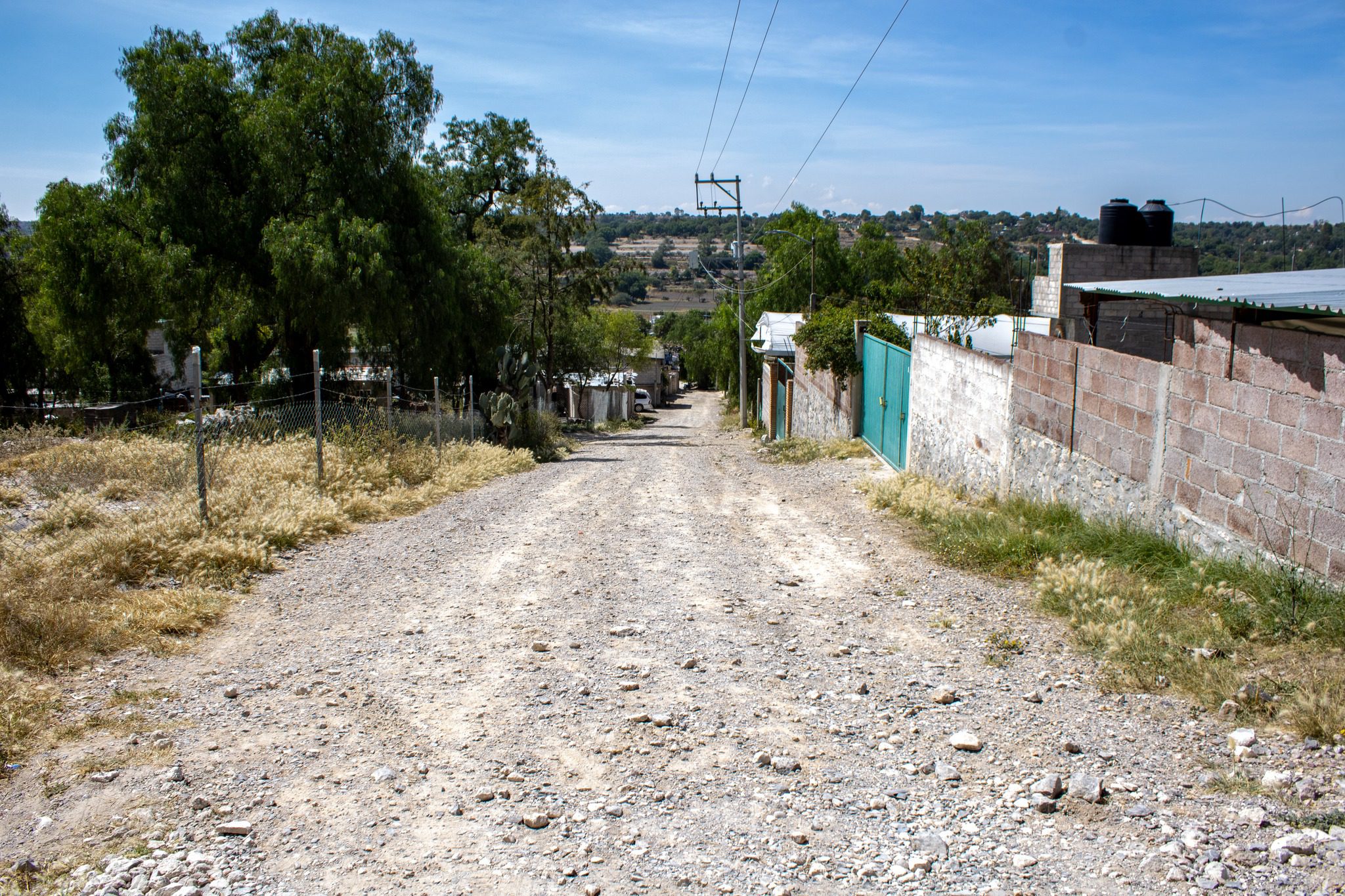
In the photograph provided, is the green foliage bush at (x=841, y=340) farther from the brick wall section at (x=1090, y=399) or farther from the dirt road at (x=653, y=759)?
the dirt road at (x=653, y=759)

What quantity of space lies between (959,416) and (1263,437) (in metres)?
6.23

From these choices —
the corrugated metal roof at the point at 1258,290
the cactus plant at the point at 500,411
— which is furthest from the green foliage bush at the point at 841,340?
the corrugated metal roof at the point at 1258,290

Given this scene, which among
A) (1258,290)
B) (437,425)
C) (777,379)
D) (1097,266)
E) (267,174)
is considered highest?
(267,174)

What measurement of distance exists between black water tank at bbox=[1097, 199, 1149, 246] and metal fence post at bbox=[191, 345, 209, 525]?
15818 mm

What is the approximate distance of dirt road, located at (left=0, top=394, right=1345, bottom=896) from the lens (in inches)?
149

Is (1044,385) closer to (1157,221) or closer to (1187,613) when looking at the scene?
(1187,613)

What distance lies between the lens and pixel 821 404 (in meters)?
22.4

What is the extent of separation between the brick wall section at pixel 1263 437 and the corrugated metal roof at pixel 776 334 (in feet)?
76.4

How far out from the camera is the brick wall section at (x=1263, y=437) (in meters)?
5.48

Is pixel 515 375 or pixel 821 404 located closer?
pixel 821 404

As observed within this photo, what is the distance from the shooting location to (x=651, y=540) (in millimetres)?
10305

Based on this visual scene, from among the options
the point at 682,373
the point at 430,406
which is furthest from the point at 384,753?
the point at 682,373

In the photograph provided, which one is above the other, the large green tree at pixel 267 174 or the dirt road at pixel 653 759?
the large green tree at pixel 267 174

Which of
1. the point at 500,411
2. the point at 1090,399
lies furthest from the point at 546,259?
the point at 1090,399
